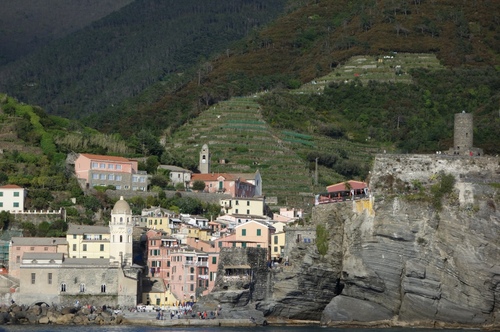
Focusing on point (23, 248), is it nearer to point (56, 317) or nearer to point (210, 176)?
point (56, 317)

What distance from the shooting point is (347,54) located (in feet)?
488

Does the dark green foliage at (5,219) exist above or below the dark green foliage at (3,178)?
below

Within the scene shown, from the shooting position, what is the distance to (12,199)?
3610 inches

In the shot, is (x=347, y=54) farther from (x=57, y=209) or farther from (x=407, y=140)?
(x=57, y=209)

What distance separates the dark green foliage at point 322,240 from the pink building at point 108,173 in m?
22.8

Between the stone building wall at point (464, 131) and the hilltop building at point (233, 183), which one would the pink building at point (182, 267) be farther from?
the stone building wall at point (464, 131)

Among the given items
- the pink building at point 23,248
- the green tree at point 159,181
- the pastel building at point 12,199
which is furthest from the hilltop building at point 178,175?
the pink building at point 23,248

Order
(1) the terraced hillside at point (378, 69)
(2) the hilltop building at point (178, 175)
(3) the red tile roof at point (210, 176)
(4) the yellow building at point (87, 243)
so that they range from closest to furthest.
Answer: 1. (4) the yellow building at point (87, 243)
2. (3) the red tile roof at point (210, 176)
3. (2) the hilltop building at point (178, 175)
4. (1) the terraced hillside at point (378, 69)

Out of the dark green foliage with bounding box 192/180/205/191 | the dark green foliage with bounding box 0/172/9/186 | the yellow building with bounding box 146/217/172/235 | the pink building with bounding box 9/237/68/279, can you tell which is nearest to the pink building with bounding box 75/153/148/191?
the dark green foliage with bounding box 192/180/205/191

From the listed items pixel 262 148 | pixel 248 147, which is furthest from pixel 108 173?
pixel 262 148

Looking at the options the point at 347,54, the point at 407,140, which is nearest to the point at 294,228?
the point at 407,140

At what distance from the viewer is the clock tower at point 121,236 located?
272ft

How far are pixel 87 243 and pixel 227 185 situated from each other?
21.4m

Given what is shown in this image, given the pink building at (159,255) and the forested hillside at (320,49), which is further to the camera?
the forested hillside at (320,49)
